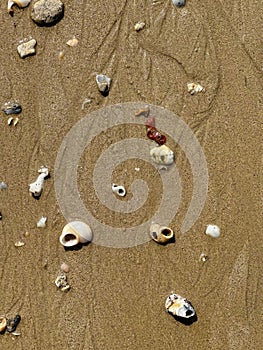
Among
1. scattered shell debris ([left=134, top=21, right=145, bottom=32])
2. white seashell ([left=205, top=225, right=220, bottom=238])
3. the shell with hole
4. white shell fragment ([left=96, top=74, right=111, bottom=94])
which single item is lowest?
the shell with hole

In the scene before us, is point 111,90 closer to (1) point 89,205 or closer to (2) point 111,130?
(2) point 111,130

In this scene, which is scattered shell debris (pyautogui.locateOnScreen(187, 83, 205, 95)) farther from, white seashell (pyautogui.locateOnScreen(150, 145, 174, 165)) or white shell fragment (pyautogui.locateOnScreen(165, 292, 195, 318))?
white shell fragment (pyautogui.locateOnScreen(165, 292, 195, 318))

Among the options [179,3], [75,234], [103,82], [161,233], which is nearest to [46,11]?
[103,82]

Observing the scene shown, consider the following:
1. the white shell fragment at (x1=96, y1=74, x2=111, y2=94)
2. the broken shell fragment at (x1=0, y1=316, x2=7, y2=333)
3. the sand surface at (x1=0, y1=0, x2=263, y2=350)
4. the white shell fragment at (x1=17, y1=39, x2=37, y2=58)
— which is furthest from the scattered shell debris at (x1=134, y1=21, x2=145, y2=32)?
the broken shell fragment at (x1=0, y1=316, x2=7, y2=333)

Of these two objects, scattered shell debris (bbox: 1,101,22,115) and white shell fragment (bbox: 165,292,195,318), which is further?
scattered shell debris (bbox: 1,101,22,115)

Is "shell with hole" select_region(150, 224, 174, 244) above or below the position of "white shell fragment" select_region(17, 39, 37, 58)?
below

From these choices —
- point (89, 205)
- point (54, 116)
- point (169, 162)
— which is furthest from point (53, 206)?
point (169, 162)
